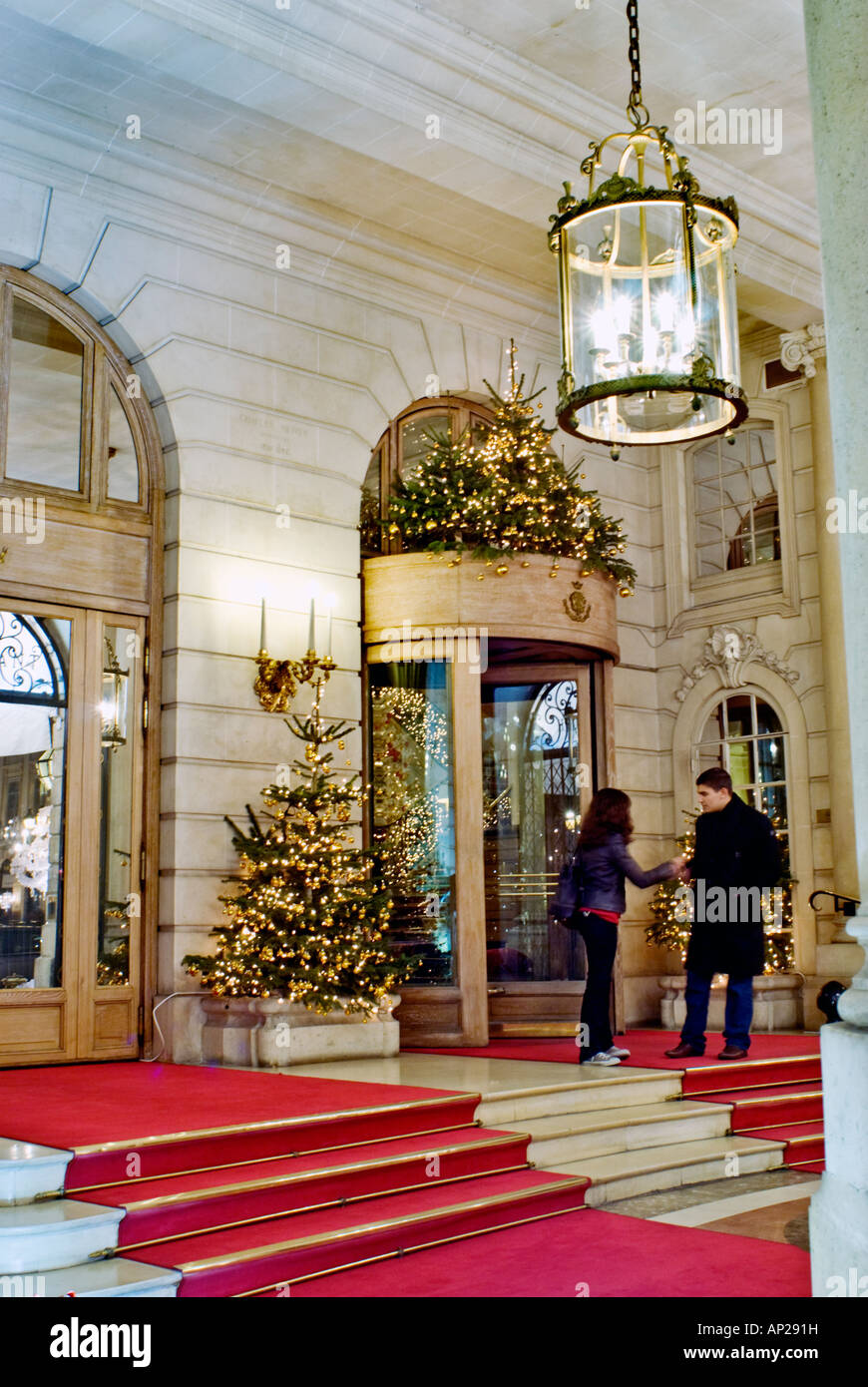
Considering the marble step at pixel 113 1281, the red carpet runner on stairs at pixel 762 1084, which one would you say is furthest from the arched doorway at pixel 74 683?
the marble step at pixel 113 1281

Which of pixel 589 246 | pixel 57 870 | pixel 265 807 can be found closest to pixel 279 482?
pixel 265 807

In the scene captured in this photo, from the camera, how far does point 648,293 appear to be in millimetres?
5773

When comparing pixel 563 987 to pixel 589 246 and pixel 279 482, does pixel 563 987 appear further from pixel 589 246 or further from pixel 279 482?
pixel 589 246

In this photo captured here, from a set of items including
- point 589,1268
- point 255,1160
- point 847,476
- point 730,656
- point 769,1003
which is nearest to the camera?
point 847,476

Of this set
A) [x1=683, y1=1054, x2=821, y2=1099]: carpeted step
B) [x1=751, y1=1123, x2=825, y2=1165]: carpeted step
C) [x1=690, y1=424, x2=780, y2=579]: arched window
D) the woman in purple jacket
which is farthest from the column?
[x1=690, y1=424, x2=780, y2=579]: arched window

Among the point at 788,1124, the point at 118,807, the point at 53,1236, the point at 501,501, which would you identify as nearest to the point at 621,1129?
the point at 788,1124

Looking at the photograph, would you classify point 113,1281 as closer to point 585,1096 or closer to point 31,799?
point 585,1096

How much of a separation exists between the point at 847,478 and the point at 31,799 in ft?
19.6

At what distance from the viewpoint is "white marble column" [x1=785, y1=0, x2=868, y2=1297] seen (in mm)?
2992

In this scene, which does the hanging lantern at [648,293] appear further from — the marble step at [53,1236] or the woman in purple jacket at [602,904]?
the marble step at [53,1236]

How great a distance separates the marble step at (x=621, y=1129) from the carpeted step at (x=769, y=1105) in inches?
5.2

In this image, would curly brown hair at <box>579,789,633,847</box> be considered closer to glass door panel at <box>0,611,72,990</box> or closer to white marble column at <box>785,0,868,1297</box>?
glass door panel at <box>0,611,72,990</box>

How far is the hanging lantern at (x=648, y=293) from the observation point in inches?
222
